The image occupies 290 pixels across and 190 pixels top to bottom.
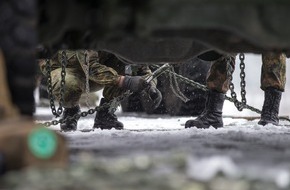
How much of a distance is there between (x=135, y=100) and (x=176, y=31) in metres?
6.16

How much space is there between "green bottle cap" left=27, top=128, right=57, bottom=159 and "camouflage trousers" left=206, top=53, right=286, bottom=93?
3047 millimetres

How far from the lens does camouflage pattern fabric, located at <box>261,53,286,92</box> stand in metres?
4.93

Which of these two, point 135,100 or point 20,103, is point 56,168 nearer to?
point 20,103

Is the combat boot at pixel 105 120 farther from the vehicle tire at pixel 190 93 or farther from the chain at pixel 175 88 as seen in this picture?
the vehicle tire at pixel 190 93

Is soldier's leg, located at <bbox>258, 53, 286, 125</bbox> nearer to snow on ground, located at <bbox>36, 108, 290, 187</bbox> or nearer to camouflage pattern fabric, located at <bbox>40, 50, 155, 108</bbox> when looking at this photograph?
camouflage pattern fabric, located at <bbox>40, 50, 155, 108</bbox>

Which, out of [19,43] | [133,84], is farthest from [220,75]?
[19,43]

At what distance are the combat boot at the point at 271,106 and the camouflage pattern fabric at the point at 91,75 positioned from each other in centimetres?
122

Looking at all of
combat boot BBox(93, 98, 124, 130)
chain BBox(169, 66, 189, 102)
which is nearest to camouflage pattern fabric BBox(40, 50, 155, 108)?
combat boot BBox(93, 98, 124, 130)

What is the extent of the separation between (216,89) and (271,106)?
0.59m

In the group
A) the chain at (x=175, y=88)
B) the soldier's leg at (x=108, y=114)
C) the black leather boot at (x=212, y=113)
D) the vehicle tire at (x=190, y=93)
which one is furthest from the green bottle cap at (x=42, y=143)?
the vehicle tire at (x=190, y=93)

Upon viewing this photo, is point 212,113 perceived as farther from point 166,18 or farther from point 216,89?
point 166,18

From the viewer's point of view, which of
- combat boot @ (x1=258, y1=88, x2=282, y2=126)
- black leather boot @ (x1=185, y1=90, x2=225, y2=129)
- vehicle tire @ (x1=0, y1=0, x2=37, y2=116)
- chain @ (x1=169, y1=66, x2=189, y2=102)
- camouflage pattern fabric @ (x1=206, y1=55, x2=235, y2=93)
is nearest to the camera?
vehicle tire @ (x1=0, y1=0, x2=37, y2=116)

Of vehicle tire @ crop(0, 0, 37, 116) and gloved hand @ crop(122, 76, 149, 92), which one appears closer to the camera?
vehicle tire @ crop(0, 0, 37, 116)

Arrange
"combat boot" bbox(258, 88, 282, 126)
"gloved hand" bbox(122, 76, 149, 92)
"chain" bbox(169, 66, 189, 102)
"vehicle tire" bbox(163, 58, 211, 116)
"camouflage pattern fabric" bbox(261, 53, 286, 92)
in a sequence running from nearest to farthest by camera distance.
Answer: "camouflage pattern fabric" bbox(261, 53, 286, 92)
"combat boot" bbox(258, 88, 282, 126)
"gloved hand" bbox(122, 76, 149, 92)
"chain" bbox(169, 66, 189, 102)
"vehicle tire" bbox(163, 58, 211, 116)
